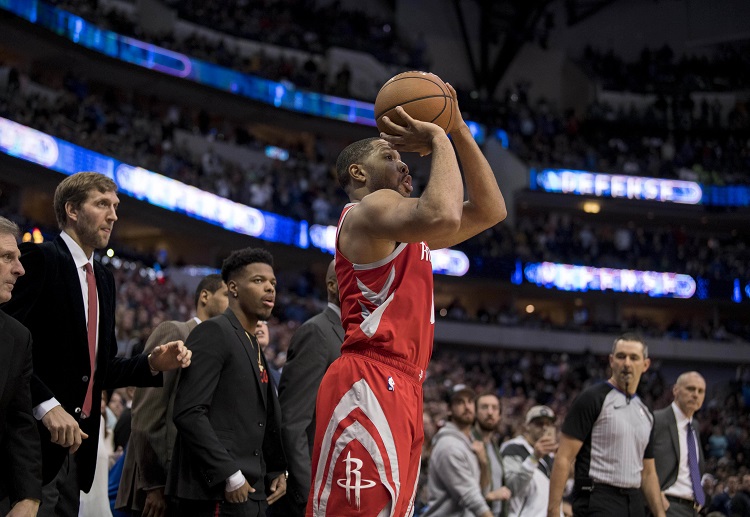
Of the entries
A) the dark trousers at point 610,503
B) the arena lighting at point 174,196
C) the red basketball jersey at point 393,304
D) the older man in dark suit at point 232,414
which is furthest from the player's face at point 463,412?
the arena lighting at point 174,196

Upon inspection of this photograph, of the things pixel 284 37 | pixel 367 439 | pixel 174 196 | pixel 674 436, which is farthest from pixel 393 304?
pixel 284 37

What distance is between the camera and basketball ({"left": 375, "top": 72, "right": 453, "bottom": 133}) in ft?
12.4

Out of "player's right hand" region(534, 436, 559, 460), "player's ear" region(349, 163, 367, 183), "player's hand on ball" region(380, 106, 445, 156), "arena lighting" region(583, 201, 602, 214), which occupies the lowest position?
"player's right hand" region(534, 436, 559, 460)

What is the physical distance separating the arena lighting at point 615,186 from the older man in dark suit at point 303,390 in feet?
104

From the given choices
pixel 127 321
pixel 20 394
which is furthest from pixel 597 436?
pixel 127 321

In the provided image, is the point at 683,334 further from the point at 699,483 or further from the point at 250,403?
the point at 250,403

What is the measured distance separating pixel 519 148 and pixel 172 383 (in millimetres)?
32817

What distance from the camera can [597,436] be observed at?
21.4ft

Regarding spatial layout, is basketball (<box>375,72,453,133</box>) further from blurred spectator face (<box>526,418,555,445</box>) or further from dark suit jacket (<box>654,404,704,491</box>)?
blurred spectator face (<box>526,418,555,445</box>)

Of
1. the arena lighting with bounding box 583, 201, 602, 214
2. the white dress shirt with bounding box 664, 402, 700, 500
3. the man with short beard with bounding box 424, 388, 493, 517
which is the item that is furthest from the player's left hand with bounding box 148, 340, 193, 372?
the arena lighting with bounding box 583, 201, 602, 214

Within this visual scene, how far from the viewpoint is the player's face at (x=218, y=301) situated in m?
5.89

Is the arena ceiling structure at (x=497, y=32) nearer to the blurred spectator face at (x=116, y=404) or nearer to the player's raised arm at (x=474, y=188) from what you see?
the blurred spectator face at (x=116, y=404)

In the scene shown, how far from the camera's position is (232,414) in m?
4.75

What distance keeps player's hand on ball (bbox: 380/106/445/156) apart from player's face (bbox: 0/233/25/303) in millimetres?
1519
